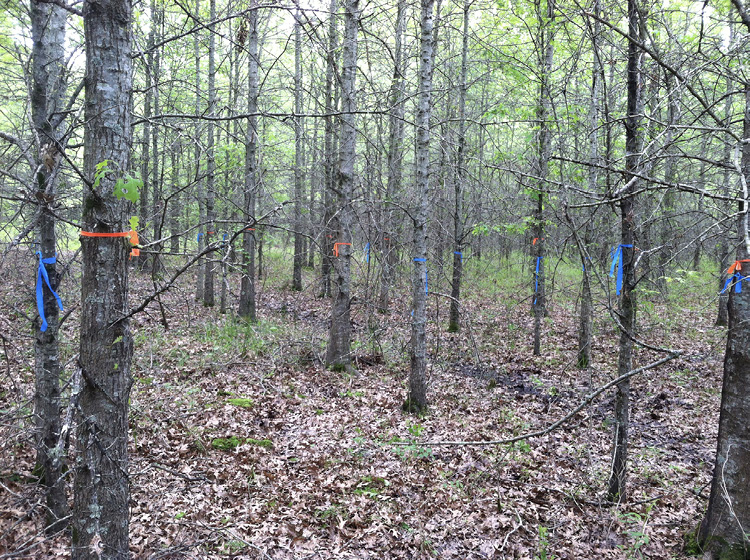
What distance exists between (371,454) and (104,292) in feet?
14.7

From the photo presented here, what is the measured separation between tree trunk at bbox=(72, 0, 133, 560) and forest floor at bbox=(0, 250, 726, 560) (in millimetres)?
499

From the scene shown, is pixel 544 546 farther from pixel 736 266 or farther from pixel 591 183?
pixel 591 183

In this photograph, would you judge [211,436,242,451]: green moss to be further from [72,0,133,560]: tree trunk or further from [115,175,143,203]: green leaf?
[115,175,143,203]: green leaf

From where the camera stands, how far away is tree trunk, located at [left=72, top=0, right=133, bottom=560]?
8.05 feet

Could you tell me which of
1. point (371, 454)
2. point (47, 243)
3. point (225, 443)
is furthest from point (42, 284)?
point (371, 454)

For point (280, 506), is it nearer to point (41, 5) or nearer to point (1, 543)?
point (1, 543)

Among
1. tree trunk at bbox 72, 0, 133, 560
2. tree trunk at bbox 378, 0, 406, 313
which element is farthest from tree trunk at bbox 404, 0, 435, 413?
tree trunk at bbox 72, 0, 133, 560

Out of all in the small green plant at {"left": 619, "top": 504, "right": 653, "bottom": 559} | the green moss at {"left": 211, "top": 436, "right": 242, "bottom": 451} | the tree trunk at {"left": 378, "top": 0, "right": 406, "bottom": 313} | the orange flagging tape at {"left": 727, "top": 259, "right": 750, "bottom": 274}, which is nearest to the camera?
the orange flagging tape at {"left": 727, "top": 259, "right": 750, "bottom": 274}

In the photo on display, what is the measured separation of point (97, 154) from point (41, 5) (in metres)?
2.61

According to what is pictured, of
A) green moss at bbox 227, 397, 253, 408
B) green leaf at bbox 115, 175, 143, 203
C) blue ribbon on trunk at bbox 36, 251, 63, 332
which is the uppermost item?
green leaf at bbox 115, 175, 143, 203

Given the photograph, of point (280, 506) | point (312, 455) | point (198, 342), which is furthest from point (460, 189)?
point (280, 506)

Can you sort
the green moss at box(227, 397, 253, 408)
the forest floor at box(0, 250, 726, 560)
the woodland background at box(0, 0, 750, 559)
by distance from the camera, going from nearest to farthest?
the woodland background at box(0, 0, 750, 559) → the forest floor at box(0, 250, 726, 560) → the green moss at box(227, 397, 253, 408)

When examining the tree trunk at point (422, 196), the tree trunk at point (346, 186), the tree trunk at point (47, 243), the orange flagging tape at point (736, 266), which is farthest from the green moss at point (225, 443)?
the orange flagging tape at point (736, 266)

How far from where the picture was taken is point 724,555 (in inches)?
143
